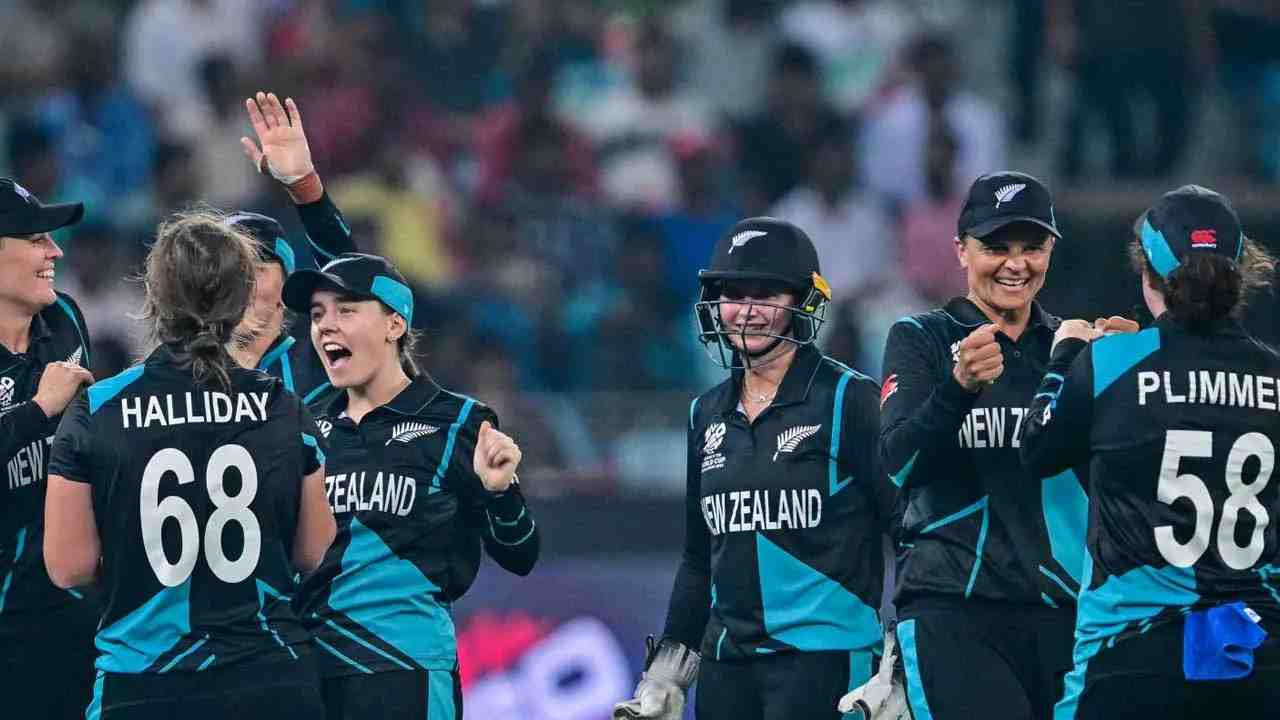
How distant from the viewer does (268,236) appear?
271 inches

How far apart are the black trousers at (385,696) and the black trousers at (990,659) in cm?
146

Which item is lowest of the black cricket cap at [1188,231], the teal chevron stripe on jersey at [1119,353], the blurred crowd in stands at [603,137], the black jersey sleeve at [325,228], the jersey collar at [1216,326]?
the teal chevron stripe on jersey at [1119,353]

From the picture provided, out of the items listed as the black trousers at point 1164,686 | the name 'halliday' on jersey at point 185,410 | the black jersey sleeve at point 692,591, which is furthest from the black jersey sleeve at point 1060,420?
the name 'halliday' on jersey at point 185,410

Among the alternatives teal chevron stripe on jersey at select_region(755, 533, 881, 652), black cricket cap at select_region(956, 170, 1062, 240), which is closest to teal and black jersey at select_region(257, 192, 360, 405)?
teal chevron stripe on jersey at select_region(755, 533, 881, 652)

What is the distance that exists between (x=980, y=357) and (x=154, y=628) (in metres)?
2.31

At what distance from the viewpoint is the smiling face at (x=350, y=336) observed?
20.7 ft

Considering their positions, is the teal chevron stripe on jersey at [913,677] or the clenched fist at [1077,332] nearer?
the clenched fist at [1077,332]

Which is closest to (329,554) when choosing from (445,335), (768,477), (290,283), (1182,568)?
(290,283)

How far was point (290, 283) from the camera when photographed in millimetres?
6375

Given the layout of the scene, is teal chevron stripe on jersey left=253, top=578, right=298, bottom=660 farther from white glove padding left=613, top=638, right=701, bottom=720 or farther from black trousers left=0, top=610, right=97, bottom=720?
white glove padding left=613, top=638, right=701, bottom=720

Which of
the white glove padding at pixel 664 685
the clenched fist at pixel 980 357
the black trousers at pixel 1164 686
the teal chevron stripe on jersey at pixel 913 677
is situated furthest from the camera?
the white glove padding at pixel 664 685

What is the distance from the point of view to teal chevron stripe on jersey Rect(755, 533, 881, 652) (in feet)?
20.3

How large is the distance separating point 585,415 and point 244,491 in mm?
5492

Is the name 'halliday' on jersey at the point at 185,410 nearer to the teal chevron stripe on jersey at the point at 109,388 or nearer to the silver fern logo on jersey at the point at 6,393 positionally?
the teal chevron stripe on jersey at the point at 109,388
